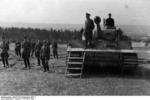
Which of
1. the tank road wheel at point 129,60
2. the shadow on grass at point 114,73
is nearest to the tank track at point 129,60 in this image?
the tank road wheel at point 129,60

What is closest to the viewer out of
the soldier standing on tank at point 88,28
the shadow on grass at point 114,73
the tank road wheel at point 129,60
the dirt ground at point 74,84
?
the dirt ground at point 74,84

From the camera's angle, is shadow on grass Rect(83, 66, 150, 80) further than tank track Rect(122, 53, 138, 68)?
Yes

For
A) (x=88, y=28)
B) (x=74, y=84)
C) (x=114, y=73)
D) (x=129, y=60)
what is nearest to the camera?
(x=74, y=84)

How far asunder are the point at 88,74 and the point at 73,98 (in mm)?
Result: 5166

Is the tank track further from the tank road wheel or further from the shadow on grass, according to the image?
the shadow on grass

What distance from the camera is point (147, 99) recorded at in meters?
7.03

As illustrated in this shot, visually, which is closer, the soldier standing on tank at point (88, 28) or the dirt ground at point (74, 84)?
the dirt ground at point (74, 84)

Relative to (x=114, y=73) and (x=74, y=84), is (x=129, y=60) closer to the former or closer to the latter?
(x=114, y=73)

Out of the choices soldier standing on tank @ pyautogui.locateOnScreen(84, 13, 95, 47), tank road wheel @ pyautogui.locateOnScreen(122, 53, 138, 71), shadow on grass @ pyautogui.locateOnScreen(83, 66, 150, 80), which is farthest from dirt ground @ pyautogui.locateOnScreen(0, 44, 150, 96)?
soldier standing on tank @ pyautogui.locateOnScreen(84, 13, 95, 47)

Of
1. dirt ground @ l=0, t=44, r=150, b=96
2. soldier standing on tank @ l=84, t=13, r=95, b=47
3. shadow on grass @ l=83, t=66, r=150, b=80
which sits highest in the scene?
soldier standing on tank @ l=84, t=13, r=95, b=47

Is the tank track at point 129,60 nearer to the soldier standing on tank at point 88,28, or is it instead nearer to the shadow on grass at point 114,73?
the shadow on grass at point 114,73

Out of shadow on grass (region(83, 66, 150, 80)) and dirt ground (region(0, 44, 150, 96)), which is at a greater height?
dirt ground (region(0, 44, 150, 96))

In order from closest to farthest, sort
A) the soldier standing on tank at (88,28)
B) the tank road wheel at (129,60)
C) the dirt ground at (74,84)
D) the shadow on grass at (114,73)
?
the dirt ground at (74,84) < the tank road wheel at (129,60) < the shadow on grass at (114,73) < the soldier standing on tank at (88,28)

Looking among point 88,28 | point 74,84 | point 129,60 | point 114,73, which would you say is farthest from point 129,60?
point 74,84
